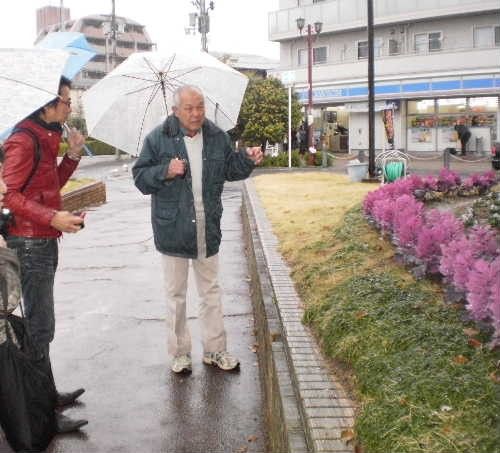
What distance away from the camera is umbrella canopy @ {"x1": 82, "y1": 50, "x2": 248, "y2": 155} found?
203 inches

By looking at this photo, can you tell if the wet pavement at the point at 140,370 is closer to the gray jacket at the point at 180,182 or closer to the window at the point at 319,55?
the gray jacket at the point at 180,182

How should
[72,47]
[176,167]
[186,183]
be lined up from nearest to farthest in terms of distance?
[176,167]
[186,183]
[72,47]

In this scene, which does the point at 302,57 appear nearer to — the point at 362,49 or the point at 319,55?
the point at 319,55

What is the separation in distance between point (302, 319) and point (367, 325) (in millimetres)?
842

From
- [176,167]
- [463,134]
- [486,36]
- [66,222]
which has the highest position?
[486,36]

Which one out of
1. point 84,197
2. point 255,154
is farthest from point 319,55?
point 255,154

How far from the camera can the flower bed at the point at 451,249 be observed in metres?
3.58

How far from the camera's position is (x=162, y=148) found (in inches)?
183

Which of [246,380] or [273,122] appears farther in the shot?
[273,122]

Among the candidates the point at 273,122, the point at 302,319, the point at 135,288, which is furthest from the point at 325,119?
the point at 302,319

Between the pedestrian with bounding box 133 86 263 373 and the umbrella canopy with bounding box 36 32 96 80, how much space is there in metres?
0.67

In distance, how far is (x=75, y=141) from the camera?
13.8ft

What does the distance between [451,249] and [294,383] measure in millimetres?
1515

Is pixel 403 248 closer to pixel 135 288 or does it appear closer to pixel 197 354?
pixel 197 354
